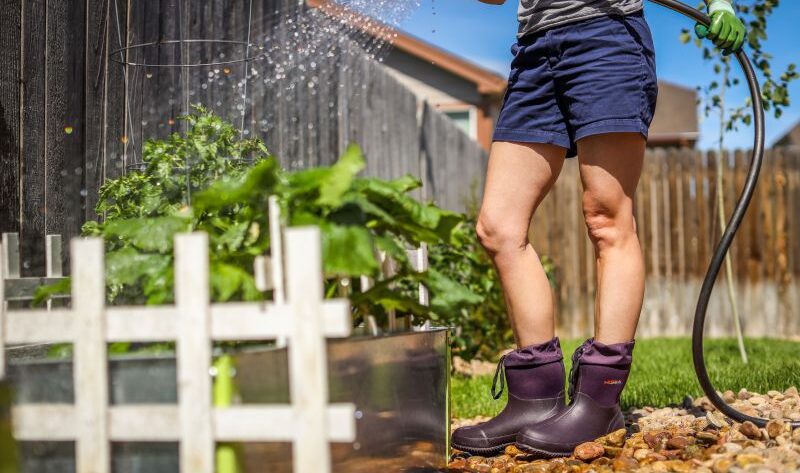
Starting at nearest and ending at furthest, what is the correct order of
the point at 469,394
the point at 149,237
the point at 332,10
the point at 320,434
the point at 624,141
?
the point at 320,434
the point at 149,237
the point at 624,141
the point at 332,10
the point at 469,394

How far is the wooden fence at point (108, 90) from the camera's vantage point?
2271mm

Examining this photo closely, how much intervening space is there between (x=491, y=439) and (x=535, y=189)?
0.68 metres

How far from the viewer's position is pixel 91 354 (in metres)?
1.43

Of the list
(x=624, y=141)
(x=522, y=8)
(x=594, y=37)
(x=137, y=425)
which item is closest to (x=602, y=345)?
(x=624, y=141)

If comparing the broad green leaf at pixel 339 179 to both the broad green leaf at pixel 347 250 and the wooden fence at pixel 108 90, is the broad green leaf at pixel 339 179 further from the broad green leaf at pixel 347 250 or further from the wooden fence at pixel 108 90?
the wooden fence at pixel 108 90

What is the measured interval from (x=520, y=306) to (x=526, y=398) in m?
0.25

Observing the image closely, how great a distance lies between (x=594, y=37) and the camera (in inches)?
91.3

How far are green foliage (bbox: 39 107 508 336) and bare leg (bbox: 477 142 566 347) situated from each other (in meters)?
0.41

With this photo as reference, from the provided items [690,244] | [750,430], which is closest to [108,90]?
[750,430]

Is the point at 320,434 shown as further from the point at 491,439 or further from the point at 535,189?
the point at 535,189

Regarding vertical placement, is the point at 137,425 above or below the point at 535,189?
below

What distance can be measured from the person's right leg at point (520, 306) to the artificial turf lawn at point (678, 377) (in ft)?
2.47

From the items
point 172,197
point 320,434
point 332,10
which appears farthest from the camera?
point 332,10

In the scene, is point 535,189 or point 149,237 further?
point 535,189
